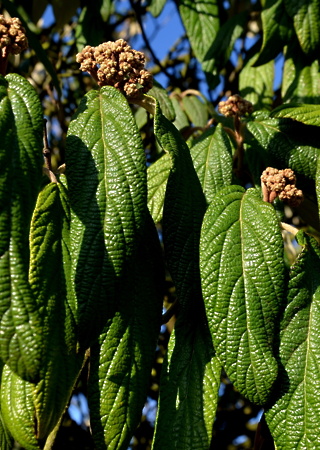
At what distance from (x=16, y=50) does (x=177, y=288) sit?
15.5 inches

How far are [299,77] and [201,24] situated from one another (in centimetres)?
38

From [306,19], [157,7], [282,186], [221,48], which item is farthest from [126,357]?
[157,7]

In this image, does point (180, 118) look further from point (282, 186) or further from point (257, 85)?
point (282, 186)

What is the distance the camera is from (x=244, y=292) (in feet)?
3.09

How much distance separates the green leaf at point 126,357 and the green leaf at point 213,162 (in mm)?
215

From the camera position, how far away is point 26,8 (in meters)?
2.43

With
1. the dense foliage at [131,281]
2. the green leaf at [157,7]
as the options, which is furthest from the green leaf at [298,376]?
the green leaf at [157,7]

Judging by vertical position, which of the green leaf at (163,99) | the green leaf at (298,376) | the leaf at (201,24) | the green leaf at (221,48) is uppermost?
the leaf at (201,24)

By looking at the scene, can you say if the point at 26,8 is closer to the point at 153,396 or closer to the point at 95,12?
the point at 95,12

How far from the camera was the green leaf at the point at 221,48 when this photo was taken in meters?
2.02

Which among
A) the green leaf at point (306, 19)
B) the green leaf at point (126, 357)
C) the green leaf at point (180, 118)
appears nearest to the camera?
the green leaf at point (126, 357)

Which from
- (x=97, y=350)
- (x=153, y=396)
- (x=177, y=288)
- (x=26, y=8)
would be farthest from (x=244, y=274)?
(x=26, y=8)

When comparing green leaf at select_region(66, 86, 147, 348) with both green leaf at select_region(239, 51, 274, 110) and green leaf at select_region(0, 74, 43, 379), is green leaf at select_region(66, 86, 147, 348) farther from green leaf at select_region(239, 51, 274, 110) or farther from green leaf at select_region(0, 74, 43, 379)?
green leaf at select_region(239, 51, 274, 110)

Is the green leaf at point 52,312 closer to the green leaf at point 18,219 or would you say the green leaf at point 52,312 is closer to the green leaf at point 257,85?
the green leaf at point 18,219
